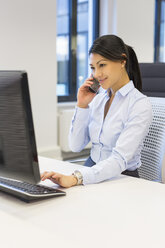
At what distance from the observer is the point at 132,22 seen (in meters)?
4.75

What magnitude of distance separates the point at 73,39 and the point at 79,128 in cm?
294

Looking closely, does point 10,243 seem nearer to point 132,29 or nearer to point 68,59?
point 68,59

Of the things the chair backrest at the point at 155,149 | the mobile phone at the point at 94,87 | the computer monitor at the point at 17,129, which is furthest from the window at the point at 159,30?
the computer monitor at the point at 17,129

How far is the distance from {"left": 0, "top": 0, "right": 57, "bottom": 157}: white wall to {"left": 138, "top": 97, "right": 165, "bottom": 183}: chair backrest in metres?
2.02

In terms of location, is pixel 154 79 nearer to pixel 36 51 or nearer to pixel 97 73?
pixel 97 73

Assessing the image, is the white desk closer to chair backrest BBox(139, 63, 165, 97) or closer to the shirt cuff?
the shirt cuff

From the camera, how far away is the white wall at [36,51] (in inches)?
127

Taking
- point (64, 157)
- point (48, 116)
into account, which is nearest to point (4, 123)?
point (48, 116)

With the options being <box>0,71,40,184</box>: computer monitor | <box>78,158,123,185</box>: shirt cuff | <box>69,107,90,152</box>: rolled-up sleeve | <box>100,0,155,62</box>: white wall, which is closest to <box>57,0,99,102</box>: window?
<box>100,0,155,62</box>: white wall

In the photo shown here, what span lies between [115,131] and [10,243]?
2.65 feet

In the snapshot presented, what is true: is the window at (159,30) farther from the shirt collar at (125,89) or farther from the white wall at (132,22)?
the shirt collar at (125,89)

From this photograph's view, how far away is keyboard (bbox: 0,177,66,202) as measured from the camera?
100cm

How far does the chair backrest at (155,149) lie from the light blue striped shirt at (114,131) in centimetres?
15

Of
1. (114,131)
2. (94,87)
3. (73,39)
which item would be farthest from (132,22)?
(114,131)
